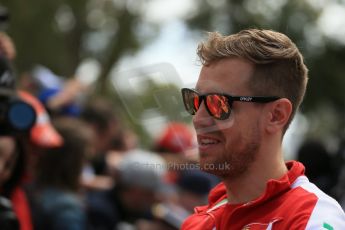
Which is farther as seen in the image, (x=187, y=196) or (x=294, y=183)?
(x=187, y=196)

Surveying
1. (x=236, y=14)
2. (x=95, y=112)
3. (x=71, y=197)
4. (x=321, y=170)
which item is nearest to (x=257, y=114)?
(x=71, y=197)

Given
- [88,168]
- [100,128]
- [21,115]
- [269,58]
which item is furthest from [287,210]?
[100,128]

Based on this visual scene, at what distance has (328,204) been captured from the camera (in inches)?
115

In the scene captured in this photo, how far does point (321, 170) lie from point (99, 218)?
1.80 metres

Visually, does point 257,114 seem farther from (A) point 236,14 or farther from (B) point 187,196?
(A) point 236,14

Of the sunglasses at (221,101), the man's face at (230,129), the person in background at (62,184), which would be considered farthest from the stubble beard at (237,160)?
the person in background at (62,184)

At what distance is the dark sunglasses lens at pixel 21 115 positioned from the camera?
158 inches

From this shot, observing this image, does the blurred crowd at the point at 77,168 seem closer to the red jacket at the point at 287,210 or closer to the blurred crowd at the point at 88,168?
the blurred crowd at the point at 88,168

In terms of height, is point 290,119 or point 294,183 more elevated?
point 290,119

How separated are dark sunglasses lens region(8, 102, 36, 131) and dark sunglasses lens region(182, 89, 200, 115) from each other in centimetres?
106

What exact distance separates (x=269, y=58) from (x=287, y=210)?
61cm

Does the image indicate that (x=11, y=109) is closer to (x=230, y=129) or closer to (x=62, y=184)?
(x=62, y=184)

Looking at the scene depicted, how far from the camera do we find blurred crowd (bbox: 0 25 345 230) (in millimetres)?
4438

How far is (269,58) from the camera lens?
3.13 meters
